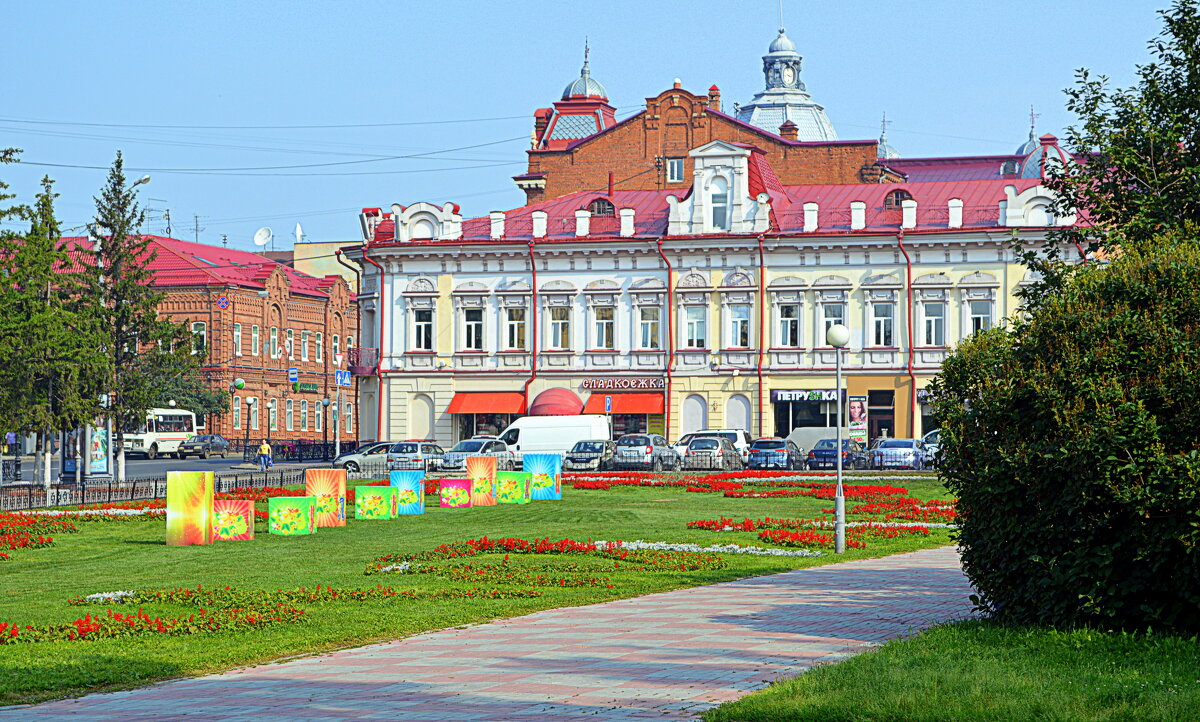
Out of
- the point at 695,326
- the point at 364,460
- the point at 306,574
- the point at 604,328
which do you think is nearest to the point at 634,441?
the point at 695,326

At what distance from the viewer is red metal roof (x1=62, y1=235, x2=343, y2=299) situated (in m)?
91.8

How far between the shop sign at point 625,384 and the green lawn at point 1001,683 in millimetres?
52270

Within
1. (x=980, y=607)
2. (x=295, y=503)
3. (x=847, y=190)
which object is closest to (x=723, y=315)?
(x=847, y=190)

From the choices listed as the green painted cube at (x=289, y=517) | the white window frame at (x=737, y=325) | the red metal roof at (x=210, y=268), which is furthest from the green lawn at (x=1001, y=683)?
the red metal roof at (x=210, y=268)

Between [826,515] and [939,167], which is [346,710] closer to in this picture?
[826,515]

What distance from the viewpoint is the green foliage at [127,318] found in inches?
1767

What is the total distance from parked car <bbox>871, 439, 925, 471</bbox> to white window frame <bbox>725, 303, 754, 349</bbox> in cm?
1089

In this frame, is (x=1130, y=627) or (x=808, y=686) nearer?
(x=808, y=686)

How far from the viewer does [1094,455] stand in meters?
11.8

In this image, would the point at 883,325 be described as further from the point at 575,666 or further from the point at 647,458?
the point at 575,666

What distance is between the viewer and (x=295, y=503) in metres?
27.4

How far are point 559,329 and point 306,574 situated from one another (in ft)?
150

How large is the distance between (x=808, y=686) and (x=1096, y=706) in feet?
6.12

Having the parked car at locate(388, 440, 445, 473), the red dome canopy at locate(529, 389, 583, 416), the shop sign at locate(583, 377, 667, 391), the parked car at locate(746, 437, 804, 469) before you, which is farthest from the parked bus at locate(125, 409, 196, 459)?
the parked car at locate(746, 437, 804, 469)
